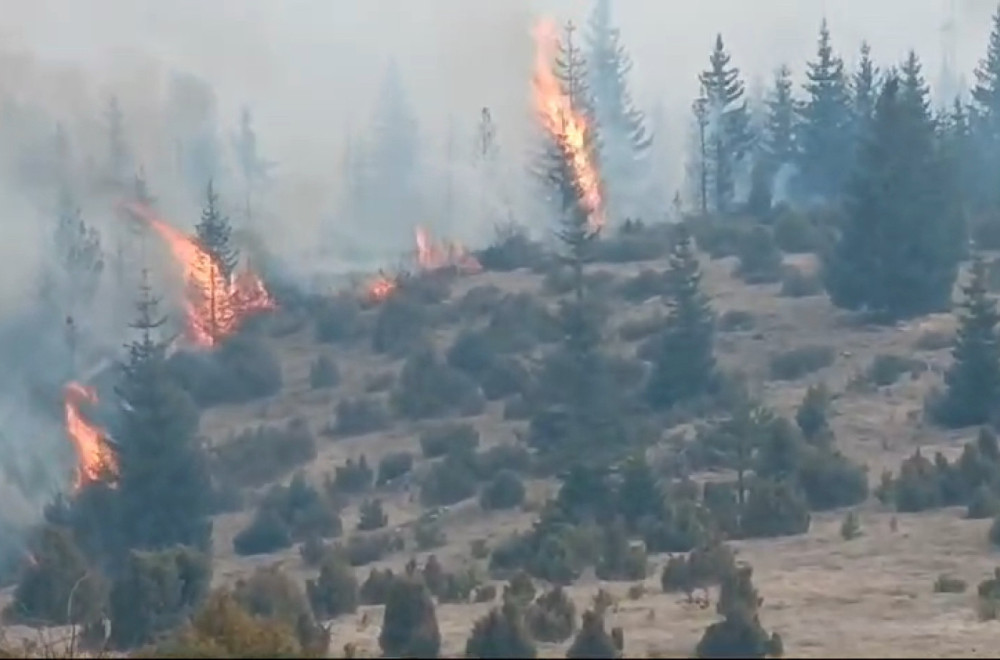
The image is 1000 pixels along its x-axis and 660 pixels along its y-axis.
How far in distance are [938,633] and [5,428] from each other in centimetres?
4393

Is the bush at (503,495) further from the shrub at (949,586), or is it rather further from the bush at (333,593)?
the shrub at (949,586)

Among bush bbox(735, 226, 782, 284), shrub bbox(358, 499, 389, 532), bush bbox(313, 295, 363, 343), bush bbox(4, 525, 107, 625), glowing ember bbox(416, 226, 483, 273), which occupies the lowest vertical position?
bush bbox(4, 525, 107, 625)

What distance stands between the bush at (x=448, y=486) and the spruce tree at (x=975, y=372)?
1153 cm

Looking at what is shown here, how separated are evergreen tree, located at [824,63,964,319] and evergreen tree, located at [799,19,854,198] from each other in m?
21.4

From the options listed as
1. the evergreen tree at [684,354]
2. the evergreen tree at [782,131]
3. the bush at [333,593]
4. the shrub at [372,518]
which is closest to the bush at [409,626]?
the bush at [333,593]

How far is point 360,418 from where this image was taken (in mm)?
57906

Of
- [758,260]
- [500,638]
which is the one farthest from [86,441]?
[500,638]

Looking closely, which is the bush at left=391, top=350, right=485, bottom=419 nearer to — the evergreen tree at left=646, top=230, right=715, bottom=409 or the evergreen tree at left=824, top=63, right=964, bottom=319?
the evergreen tree at left=646, top=230, right=715, bottom=409

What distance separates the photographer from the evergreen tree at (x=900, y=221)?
60.2 metres

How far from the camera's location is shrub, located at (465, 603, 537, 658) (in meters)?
24.7

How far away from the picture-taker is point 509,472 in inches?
1861

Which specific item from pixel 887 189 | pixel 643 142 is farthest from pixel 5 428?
pixel 643 142

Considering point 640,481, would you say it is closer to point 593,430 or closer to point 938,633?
point 593,430

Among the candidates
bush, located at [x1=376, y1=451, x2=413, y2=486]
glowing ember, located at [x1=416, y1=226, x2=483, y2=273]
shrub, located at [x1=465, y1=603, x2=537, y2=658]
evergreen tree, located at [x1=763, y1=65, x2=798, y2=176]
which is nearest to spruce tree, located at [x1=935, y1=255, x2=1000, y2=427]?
bush, located at [x1=376, y1=451, x2=413, y2=486]
